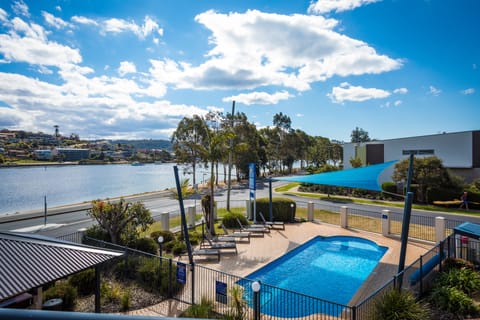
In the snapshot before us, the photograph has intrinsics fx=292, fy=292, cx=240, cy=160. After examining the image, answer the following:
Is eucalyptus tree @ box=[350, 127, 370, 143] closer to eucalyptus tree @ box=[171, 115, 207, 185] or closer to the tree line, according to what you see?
the tree line

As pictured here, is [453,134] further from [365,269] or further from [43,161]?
[43,161]

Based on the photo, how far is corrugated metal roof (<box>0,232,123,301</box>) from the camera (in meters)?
5.26

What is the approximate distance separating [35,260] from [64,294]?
10.5ft

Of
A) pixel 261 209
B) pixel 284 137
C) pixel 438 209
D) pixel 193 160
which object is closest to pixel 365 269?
pixel 261 209

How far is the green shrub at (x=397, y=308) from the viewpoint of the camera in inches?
259

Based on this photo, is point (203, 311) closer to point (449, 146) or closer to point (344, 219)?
point (344, 219)

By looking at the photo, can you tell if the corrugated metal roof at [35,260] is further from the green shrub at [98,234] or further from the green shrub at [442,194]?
the green shrub at [442,194]

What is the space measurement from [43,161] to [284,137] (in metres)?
112

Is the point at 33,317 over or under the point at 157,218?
over

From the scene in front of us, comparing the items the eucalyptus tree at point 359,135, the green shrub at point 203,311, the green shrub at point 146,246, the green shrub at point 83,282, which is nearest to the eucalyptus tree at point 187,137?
the green shrub at point 146,246

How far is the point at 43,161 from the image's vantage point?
411 feet

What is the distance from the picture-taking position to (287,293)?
9.24 meters

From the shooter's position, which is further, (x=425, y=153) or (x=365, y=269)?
(x=425, y=153)

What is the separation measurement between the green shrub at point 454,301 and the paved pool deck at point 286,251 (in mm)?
2026
